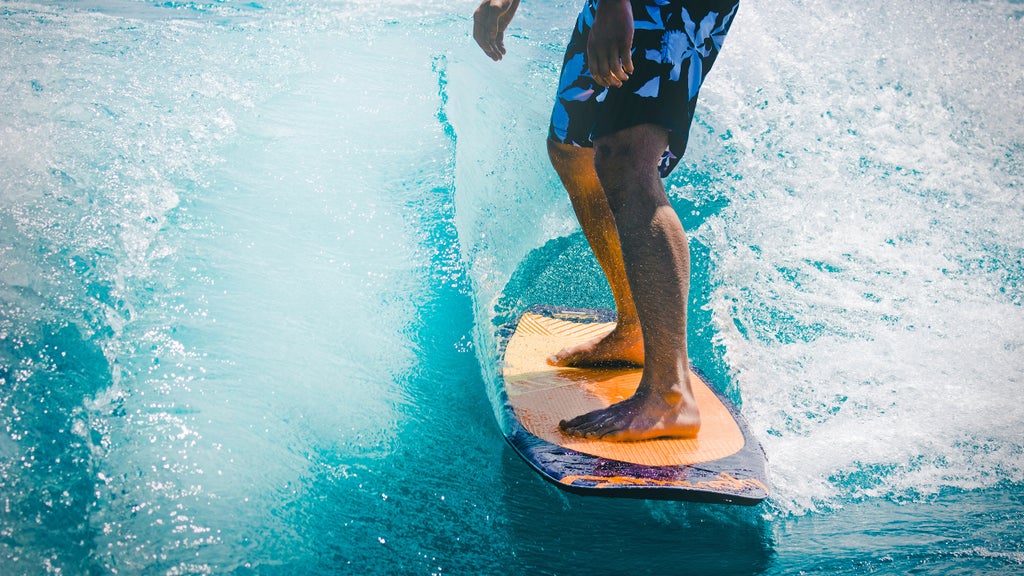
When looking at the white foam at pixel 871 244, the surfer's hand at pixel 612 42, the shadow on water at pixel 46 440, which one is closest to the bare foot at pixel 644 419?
the white foam at pixel 871 244

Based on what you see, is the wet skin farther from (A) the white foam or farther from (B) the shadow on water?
(B) the shadow on water

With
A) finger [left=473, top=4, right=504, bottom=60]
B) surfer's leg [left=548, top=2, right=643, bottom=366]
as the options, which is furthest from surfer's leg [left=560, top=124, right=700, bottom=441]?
finger [left=473, top=4, right=504, bottom=60]

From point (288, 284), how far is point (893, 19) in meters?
4.11

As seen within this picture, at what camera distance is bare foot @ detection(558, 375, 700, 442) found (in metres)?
1.64

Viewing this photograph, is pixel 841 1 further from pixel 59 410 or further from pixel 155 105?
pixel 59 410

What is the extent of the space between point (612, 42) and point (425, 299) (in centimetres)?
106

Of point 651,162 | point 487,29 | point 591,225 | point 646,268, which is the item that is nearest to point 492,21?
point 487,29

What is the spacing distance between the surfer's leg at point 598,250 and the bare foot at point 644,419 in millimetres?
322

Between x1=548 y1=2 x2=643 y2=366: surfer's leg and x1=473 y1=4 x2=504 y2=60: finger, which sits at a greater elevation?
x1=473 y1=4 x2=504 y2=60: finger

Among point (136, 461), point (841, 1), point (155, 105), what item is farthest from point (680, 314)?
point (841, 1)

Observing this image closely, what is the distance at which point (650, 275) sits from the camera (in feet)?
5.17

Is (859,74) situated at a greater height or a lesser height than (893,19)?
lesser

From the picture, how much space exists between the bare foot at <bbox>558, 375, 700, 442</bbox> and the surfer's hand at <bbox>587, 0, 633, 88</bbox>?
71 centimetres

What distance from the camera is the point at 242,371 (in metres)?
1.81
